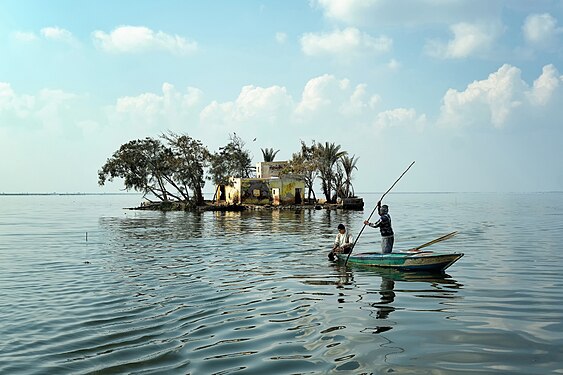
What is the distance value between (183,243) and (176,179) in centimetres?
4332

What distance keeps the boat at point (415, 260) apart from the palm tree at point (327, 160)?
51110mm

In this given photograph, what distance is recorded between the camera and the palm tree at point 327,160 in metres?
69.0

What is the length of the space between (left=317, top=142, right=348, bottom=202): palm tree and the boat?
51110 mm

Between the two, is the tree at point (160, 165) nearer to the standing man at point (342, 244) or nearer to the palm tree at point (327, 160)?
the palm tree at point (327, 160)

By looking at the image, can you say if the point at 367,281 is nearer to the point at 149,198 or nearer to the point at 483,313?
the point at 483,313

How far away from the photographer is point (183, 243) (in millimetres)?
28703

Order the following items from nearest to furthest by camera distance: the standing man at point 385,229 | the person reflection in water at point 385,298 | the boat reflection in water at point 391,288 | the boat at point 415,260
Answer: the person reflection in water at point 385,298 → the boat reflection in water at point 391,288 → the boat at point 415,260 → the standing man at point 385,229

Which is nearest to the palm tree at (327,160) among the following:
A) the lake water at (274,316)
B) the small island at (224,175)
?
the small island at (224,175)

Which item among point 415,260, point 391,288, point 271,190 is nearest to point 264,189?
point 271,190

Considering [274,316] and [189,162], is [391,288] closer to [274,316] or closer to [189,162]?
[274,316]

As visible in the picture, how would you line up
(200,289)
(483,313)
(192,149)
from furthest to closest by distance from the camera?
(192,149), (200,289), (483,313)

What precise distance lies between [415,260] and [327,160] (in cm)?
5291

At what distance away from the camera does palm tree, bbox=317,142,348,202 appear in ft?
226

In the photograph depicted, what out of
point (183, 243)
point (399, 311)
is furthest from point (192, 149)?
point (399, 311)
